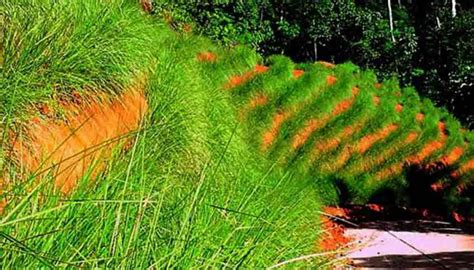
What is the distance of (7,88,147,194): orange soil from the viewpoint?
7.91ft

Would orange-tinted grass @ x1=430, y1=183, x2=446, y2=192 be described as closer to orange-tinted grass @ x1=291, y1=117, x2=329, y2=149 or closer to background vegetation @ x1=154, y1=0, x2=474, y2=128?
orange-tinted grass @ x1=291, y1=117, x2=329, y2=149

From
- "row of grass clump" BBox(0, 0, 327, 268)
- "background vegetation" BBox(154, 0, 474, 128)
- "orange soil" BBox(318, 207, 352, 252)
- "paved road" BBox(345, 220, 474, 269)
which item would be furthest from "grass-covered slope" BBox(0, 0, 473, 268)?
"background vegetation" BBox(154, 0, 474, 128)

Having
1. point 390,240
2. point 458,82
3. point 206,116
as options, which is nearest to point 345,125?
point 390,240

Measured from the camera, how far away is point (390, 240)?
5.77m

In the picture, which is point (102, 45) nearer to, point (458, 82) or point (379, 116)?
point (379, 116)

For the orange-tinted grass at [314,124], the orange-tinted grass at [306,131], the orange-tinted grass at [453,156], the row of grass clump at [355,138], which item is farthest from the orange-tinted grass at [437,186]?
the orange-tinted grass at [306,131]

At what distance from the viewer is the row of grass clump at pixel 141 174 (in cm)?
159

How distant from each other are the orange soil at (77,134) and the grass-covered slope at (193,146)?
56 mm

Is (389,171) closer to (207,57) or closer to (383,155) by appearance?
(383,155)

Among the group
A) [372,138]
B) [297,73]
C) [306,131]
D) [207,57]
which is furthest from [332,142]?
[207,57]

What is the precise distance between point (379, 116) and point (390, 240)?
3.21 m

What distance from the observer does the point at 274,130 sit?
25.0 feet

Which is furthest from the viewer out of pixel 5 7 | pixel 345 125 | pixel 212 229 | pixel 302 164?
pixel 345 125

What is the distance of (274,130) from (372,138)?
145cm
